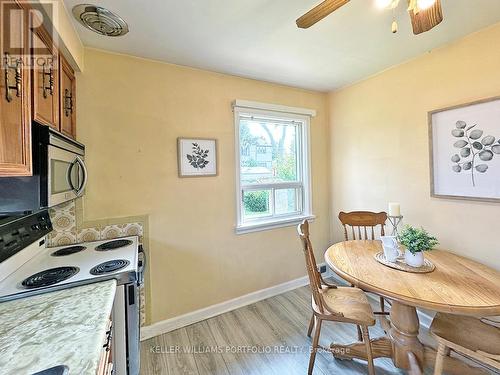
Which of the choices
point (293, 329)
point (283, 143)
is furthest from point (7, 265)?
point (283, 143)

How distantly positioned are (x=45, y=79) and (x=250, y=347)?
2317 mm

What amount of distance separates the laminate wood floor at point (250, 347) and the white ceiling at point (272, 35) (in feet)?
8.02

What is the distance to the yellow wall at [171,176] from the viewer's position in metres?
1.86

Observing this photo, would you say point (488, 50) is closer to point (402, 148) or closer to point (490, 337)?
point (402, 148)

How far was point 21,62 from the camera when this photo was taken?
1.00 metres

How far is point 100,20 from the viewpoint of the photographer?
148 centimetres

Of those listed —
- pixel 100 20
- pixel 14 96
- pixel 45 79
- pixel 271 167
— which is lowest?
pixel 271 167

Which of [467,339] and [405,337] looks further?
[405,337]

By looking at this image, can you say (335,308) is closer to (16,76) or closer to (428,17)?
(428,17)

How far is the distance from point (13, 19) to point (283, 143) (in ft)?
7.73

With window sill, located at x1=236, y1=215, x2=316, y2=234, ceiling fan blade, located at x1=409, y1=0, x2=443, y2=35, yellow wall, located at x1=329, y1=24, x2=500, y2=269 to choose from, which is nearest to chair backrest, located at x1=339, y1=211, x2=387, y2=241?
yellow wall, located at x1=329, y1=24, x2=500, y2=269

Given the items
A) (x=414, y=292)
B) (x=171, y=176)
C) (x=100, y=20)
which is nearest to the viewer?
(x=414, y=292)

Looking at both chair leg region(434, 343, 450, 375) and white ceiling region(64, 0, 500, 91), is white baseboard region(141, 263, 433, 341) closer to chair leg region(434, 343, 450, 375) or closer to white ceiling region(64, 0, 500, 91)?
chair leg region(434, 343, 450, 375)

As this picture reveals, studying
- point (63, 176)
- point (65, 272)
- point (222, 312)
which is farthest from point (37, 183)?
point (222, 312)
